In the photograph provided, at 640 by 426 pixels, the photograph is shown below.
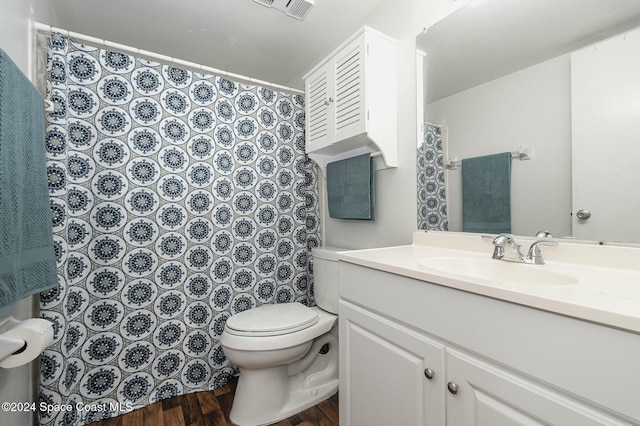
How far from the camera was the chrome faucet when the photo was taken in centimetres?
95

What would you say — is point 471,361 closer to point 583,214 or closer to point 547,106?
point 583,214

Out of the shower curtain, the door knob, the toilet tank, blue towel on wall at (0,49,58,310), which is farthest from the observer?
the toilet tank

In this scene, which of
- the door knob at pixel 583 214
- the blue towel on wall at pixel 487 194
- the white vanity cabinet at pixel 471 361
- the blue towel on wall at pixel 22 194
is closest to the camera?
the white vanity cabinet at pixel 471 361

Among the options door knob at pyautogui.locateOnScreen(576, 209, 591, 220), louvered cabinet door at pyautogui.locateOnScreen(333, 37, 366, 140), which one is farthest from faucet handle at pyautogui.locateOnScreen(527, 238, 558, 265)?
louvered cabinet door at pyautogui.locateOnScreen(333, 37, 366, 140)

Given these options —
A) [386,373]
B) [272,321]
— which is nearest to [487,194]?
[386,373]

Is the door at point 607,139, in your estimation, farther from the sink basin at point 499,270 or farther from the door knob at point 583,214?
the sink basin at point 499,270

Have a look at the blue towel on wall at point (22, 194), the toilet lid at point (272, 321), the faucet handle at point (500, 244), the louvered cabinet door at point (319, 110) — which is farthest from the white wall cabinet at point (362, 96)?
the blue towel on wall at point (22, 194)

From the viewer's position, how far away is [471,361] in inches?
27.5

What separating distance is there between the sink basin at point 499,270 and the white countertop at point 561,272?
0.07 feet

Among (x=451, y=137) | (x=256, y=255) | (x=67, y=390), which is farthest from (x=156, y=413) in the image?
(x=451, y=137)

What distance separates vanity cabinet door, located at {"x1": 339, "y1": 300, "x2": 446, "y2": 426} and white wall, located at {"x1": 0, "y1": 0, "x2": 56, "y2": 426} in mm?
1132

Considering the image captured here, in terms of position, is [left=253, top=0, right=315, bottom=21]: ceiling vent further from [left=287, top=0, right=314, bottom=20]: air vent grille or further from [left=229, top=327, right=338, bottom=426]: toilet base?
[left=229, top=327, right=338, bottom=426]: toilet base

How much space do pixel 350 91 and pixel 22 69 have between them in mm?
1357

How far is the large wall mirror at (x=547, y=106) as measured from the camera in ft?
2.70
